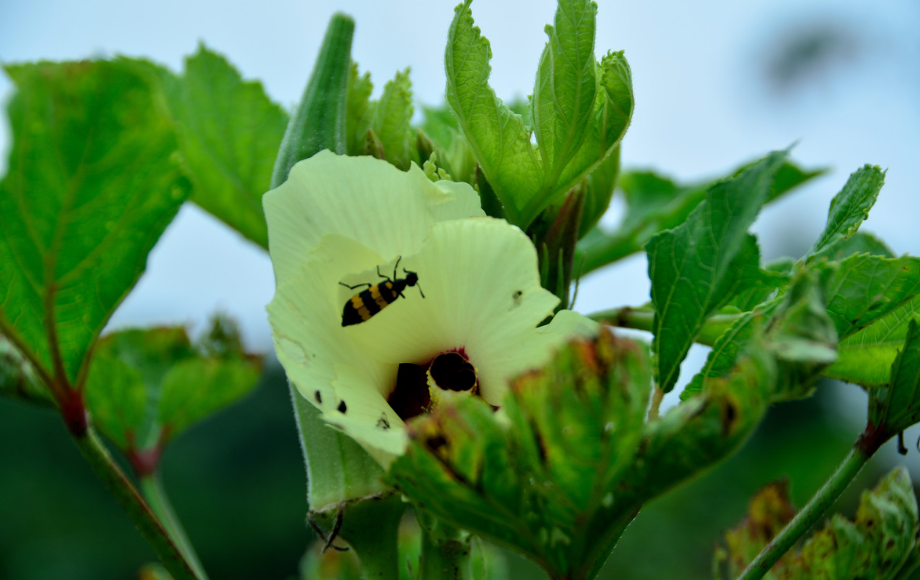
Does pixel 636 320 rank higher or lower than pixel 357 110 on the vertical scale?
lower

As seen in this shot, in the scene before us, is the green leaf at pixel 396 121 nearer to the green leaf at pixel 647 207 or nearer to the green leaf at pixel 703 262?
the green leaf at pixel 703 262

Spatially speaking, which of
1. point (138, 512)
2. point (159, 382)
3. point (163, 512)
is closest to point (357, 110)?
point (138, 512)

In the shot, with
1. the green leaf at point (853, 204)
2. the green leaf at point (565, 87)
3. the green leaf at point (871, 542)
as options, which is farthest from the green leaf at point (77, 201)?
the green leaf at point (871, 542)

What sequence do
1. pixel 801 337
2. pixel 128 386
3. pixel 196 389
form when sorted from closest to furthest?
1. pixel 801 337
2. pixel 128 386
3. pixel 196 389

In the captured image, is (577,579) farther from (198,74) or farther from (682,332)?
(198,74)

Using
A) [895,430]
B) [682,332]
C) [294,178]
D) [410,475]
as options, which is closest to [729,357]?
[682,332]

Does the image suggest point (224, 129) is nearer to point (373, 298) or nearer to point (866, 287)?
point (373, 298)

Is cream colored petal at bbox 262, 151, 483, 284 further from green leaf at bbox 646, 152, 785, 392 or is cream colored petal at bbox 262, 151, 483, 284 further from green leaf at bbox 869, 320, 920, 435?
green leaf at bbox 869, 320, 920, 435
